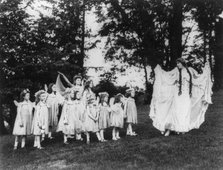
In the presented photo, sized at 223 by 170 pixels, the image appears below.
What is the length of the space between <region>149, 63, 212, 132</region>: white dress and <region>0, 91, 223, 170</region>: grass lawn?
468 mm

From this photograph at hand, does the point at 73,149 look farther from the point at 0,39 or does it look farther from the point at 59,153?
the point at 0,39

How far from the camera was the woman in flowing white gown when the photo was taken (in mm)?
13742

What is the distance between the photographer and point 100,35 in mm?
17406

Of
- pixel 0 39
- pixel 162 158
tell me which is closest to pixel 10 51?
pixel 0 39

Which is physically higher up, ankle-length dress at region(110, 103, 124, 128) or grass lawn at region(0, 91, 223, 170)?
ankle-length dress at region(110, 103, 124, 128)

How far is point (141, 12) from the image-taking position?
1509cm

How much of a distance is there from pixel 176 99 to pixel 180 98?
15 centimetres

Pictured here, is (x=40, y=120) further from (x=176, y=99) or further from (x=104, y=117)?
(x=176, y=99)

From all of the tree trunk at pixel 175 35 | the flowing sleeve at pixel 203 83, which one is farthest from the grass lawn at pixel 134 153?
the tree trunk at pixel 175 35

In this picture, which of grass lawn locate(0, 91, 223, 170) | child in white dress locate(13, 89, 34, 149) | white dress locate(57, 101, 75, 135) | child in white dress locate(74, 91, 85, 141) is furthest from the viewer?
child in white dress locate(74, 91, 85, 141)

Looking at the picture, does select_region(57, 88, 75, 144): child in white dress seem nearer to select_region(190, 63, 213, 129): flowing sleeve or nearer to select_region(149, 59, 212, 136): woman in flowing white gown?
select_region(149, 59, 212, 136): woman in flowing white gown

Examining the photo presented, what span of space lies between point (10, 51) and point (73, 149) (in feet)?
40.8

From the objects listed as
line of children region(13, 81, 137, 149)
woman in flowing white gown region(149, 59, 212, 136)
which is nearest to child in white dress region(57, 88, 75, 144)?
line of children region(13, 81, 137, 149)

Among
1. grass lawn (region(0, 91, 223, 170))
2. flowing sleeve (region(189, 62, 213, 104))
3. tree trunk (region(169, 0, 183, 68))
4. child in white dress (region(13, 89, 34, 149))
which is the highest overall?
tree trunk (region(169, 0, 183, 68))
